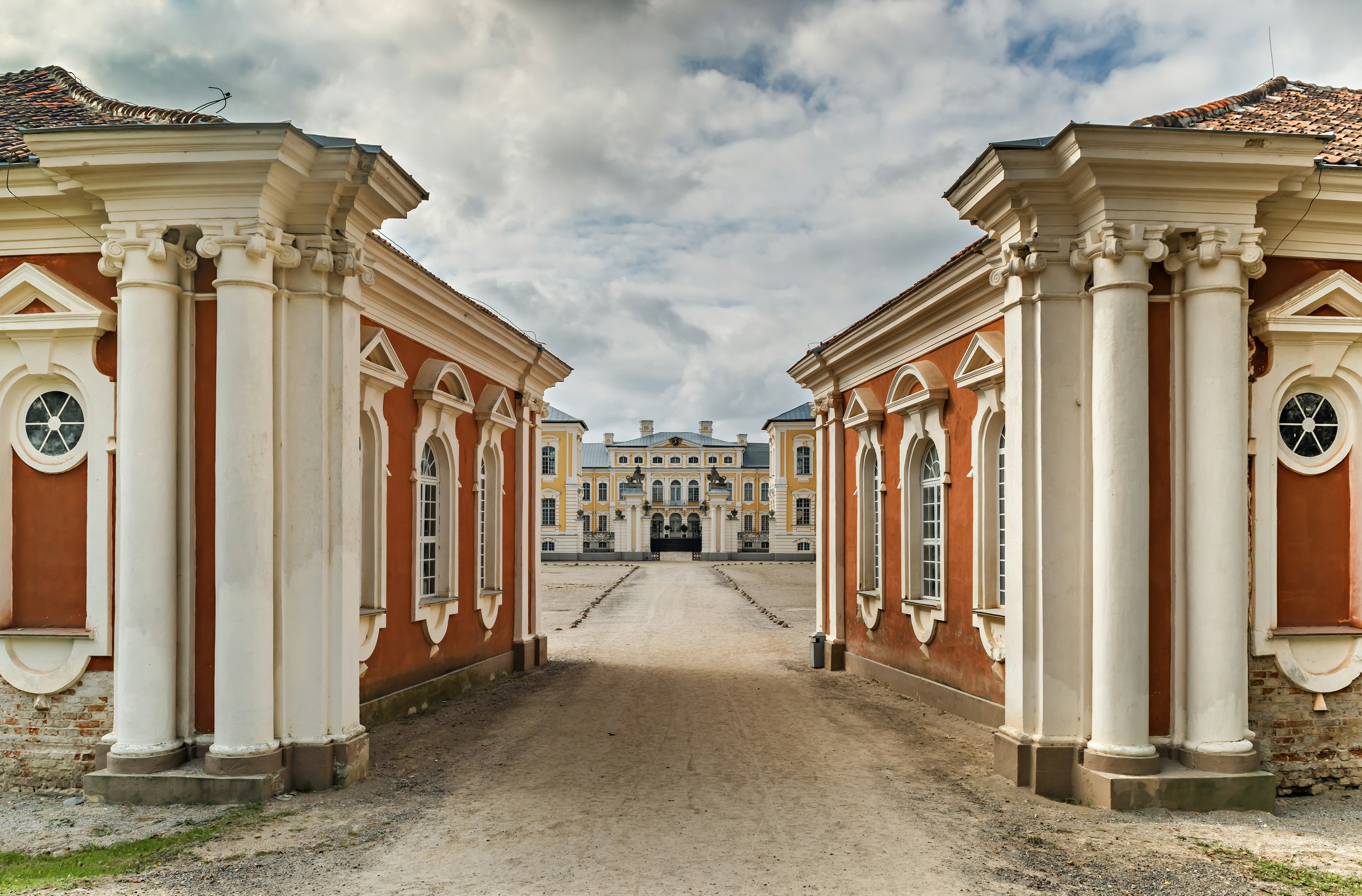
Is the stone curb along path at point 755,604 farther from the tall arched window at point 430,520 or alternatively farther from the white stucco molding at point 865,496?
the tall arched window at point 430,520

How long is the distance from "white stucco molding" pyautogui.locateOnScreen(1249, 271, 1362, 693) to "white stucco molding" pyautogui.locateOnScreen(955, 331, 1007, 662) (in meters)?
2.55

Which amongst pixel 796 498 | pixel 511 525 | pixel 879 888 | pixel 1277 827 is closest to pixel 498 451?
pixel 511 525

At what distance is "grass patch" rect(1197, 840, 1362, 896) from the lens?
17.7ft

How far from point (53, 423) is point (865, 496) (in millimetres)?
10386

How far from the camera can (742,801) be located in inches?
283

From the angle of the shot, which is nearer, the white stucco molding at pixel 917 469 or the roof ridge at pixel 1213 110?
the roof ridge at pixel 1213 110

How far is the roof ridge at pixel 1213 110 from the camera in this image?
8.10 m

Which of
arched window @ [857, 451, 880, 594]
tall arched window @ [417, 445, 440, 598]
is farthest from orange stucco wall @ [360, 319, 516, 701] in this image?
arched window @ [857, 451, 880, 594]

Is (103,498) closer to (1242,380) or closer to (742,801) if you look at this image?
(742,801)

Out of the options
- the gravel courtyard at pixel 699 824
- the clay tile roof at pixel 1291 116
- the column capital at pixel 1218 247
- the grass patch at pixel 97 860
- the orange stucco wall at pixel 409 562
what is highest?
the clay tile roof at pixel 1291 116

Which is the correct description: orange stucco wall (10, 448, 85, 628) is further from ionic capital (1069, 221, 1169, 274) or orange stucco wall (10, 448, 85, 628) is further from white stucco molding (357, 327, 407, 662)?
ionic capital (1069, 221, 1169, 274)

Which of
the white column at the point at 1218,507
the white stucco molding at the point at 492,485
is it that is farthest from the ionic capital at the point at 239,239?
the white column at the point at 1218,507

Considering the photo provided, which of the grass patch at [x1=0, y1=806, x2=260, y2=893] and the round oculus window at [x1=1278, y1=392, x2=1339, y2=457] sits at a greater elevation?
the round oculus window at [x1=1278, y1=392, x2=1339, y2=457]

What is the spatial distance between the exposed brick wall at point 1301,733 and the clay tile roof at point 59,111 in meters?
10.3
